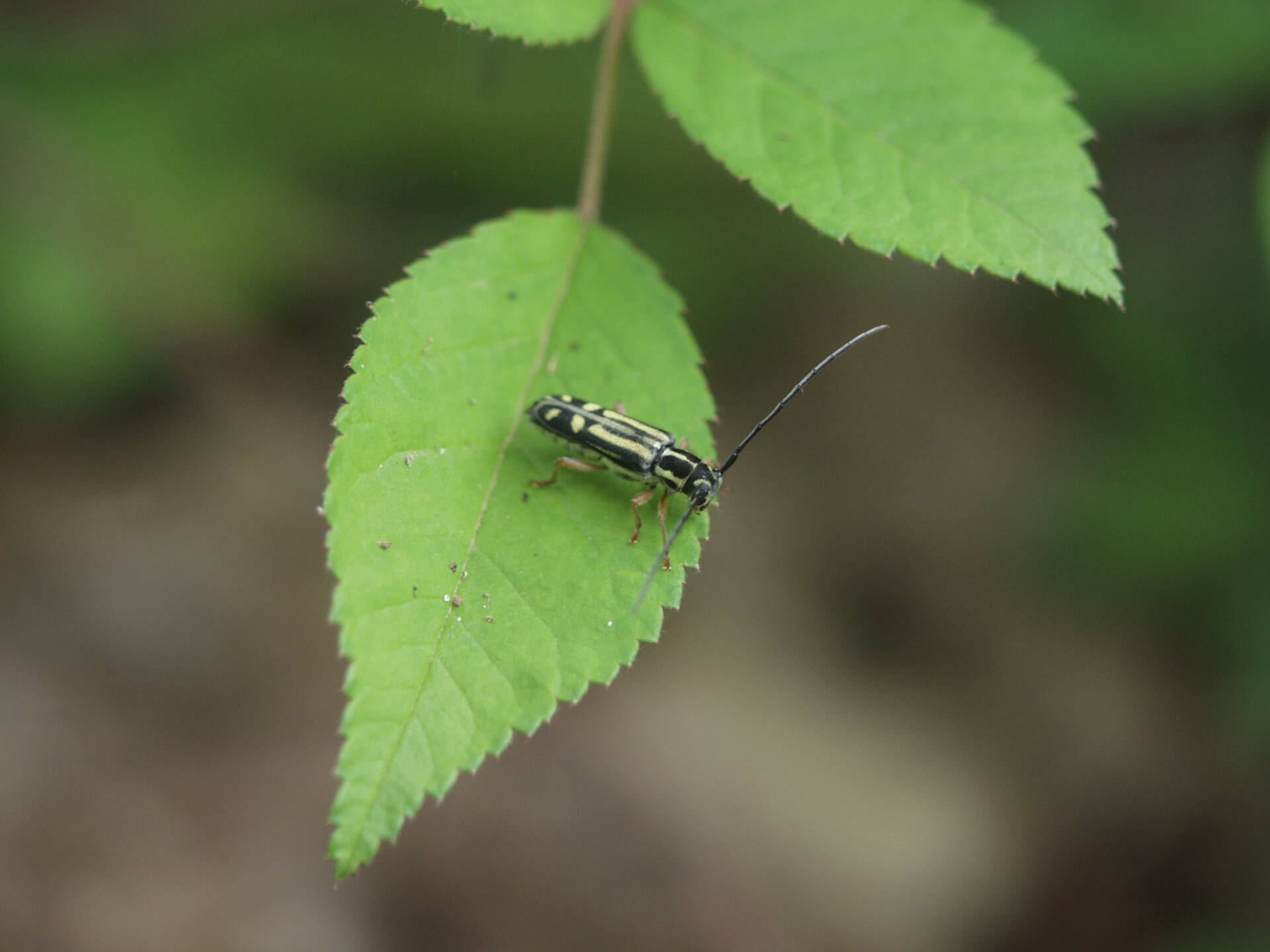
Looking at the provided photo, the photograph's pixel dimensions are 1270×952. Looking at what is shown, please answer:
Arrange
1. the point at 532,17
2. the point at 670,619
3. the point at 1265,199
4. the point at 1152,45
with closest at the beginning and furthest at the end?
the point at 532,17 → the point at 1265,199 → the point at 1152,45 → the point at 670,619

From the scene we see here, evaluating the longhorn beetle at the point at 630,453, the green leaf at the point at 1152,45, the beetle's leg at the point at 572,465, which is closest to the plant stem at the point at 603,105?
the longhorn beetle at the point at 630,453

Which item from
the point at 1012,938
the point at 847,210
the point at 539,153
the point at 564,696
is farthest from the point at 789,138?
the point at 1012,938

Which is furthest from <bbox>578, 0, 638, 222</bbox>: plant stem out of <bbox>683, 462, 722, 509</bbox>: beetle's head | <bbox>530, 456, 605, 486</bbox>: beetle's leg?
<bbox>683, 462, 722, 509</bbox>: beetle's head

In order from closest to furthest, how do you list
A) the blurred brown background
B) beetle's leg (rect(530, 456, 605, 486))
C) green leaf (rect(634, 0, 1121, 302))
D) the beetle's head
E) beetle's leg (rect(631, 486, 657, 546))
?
beetle's leg (rect(631, 486, 657, 546)), green leaf (rect(634, 0, 1121, 302)), beetle's leg (rect(530, 456, 605, 486)), the beetle's head, the blurred brown background

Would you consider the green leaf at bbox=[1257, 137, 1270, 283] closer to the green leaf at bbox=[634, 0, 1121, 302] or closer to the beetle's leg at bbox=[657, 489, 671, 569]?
the green leaf at bbox=[634, 0, 1121, 302]

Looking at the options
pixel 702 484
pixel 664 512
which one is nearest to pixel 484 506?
pixel 664 512

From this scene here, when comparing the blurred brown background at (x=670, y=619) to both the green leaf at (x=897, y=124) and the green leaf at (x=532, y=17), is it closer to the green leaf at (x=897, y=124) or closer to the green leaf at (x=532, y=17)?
the green leaf at (x=897, y=124)

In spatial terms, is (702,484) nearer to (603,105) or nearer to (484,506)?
(484,506)
